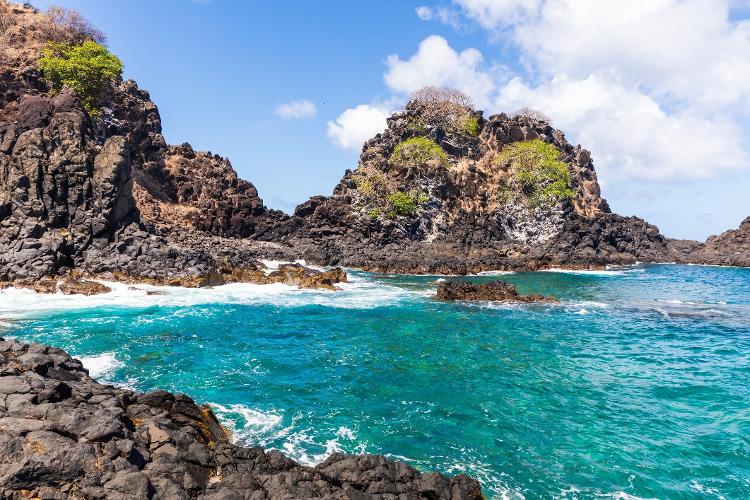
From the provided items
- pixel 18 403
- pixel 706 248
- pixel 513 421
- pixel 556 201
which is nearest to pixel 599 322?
pixel 513 421

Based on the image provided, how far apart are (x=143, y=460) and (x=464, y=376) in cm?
1384

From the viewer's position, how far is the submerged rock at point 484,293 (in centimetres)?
4122

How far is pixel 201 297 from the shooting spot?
39.7 m

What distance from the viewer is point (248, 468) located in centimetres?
1127

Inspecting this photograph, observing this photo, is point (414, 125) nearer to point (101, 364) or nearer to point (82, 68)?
point (82, 68)

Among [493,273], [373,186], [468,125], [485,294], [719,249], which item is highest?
[468,125]

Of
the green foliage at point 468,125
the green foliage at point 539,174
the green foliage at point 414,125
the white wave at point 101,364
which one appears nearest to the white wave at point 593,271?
the green foliage at point 539,174

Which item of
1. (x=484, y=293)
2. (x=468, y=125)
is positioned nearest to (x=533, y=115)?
(x=468, y=125)

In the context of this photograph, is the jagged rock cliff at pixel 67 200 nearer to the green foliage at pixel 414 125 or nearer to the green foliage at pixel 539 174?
the green foliage at pixel 414 125

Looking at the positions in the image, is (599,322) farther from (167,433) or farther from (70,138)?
(70,138)

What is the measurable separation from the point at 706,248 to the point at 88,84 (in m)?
119

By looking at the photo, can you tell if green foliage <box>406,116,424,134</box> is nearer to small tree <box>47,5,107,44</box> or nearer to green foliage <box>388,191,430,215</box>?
green foliage <box>388,191,430,215</box>

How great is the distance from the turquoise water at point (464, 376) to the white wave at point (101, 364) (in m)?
0.15

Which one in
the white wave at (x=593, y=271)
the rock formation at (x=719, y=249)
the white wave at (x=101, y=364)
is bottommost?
the white wave at (x=101, y=364)
